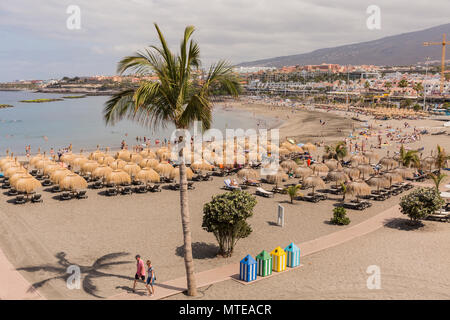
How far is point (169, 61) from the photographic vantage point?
7.72m

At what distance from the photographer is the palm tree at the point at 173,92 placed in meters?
7.58

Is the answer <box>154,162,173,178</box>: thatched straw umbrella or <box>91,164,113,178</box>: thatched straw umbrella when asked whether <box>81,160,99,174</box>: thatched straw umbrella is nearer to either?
<box>91,164,113,178</box>: thatched straw umbrella

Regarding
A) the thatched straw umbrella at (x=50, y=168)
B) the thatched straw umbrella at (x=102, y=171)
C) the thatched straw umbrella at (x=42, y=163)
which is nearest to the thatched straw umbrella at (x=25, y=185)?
the thatched straw umbrella at (x=50, y=168)

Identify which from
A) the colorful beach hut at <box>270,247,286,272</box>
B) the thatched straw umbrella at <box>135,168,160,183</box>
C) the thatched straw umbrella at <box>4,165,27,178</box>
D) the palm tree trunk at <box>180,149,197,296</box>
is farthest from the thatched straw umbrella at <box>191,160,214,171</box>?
the palm tree trunk at <box>180,149,197,296</box>

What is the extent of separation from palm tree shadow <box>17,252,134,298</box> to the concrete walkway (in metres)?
1.24

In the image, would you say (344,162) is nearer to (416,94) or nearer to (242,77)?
(242,77)

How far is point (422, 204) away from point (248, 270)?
8.64 m

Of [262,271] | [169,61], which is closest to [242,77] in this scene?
[169,61]

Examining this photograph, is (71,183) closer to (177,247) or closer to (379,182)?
(177,247)

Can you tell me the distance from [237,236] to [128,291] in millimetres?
3794

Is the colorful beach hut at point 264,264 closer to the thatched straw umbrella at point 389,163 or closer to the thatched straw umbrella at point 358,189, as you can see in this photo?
the thatched straw umbrella at point 358,189

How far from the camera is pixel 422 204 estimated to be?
47.0 feet

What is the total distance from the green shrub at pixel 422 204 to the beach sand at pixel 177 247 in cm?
77

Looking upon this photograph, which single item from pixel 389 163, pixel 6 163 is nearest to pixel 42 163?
pixel 6 163
